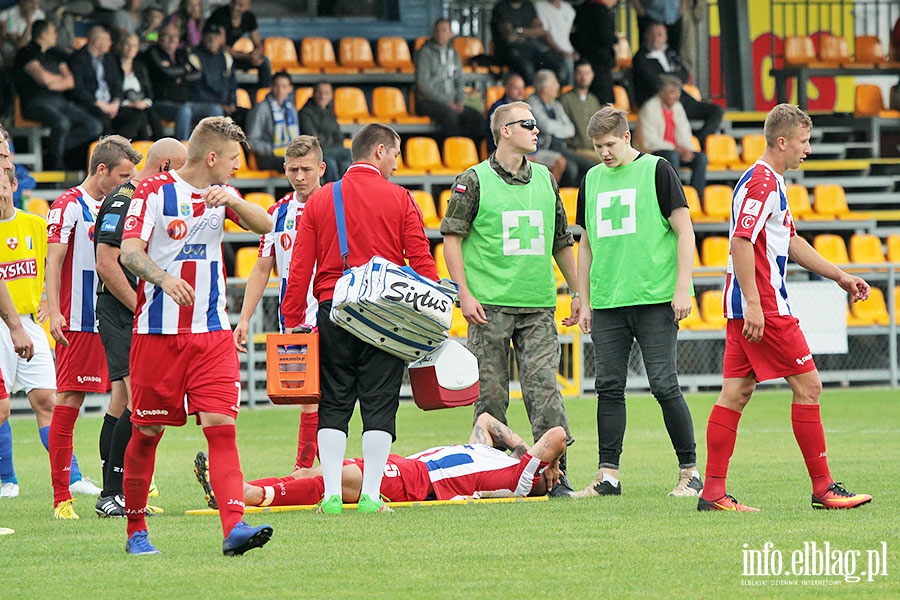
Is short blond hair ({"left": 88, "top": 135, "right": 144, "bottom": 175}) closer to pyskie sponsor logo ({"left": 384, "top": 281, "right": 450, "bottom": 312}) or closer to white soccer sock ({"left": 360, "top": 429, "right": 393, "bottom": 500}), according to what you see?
pyskie sponsor logo ({"left": 384, "top": 281, "right": 450, "bottom": 312})

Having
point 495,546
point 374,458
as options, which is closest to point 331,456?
point 374,458

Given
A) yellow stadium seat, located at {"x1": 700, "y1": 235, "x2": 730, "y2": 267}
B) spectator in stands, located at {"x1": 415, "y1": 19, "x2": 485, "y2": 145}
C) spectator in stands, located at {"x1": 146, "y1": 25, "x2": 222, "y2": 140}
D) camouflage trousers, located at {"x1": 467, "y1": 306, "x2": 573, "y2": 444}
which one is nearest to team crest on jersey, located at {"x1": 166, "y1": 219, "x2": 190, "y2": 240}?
camouflage trousers, located at {"x1": 467, "y1": 306, "x2": 573, "y2": 444}

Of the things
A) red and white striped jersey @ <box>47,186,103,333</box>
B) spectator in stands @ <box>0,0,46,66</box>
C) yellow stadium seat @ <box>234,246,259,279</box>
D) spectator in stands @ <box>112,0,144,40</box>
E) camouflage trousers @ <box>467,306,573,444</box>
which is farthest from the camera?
spectator in stands @ <box>112,0,144,40</box>

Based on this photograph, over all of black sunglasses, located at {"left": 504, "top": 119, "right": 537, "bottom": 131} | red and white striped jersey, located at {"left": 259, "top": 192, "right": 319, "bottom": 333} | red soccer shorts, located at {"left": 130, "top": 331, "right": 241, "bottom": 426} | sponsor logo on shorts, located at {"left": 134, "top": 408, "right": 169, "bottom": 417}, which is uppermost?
black sunglasses, located at {"left": 504, "top": 119, "right": 537, "bottom": 131}

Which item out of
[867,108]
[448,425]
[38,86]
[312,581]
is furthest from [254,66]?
[312,581]

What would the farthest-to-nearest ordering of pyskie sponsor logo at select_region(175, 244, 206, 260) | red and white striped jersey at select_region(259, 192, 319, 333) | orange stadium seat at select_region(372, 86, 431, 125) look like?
orange stadium seat at select_region(372, 86, 431, 125), red and white striped jersey at select_region(259, 192, 319, 333), pyskie sponsor logo at select_region(175, 244, 206, 260)

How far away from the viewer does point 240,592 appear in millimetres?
5297

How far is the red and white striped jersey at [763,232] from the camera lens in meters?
7.24

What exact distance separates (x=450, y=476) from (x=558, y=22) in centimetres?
1423

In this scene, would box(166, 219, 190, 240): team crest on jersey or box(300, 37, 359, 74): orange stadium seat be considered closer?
box(166, 219, 190, 240): team crest on jersey

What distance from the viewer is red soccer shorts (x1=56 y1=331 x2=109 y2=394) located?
27.2 ft

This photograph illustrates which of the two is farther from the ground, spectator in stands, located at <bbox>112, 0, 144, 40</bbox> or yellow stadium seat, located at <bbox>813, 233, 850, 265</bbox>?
spectator in stands, located at <bbox>112, 0, 144, 40</bbox>

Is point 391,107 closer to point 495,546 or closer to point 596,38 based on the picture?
point 596,38

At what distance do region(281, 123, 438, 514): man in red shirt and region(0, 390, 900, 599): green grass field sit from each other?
1.11 feet
